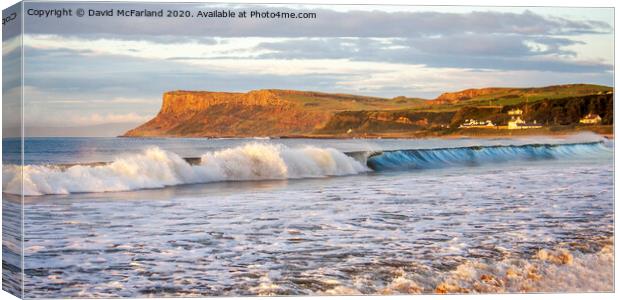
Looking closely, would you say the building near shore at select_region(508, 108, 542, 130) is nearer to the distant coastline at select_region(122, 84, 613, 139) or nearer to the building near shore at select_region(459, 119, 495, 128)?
the distant coastline at select_region(122, 84, 613, 139)

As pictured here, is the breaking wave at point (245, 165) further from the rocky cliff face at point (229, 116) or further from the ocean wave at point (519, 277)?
the ocean wave at point (519, 277)

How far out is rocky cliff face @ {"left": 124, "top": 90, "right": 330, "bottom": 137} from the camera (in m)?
10.8

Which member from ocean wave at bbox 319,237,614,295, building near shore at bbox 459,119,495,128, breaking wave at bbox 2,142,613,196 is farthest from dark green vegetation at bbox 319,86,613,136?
ocean wave at bbox 319,237,614,295

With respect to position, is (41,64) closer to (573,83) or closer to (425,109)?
(425,109)

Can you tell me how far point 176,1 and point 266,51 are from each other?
1.03m

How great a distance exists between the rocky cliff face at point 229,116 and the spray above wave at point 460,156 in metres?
1.12

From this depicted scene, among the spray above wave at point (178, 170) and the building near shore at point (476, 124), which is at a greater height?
the building near shore at point (476, 124)

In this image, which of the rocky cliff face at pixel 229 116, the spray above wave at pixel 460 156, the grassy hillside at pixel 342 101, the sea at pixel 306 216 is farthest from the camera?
the spray above wave at pixel 460 156

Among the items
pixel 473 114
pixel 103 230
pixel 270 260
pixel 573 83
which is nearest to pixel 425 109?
pixel 473 114

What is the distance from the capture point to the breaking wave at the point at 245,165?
34.6 ft

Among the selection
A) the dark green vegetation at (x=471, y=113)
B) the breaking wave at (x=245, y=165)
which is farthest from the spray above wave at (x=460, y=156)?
the dark green vegetation at (x=471, y=113)

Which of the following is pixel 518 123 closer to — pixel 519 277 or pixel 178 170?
pixel 519 277

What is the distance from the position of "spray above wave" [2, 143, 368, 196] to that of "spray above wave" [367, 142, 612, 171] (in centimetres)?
30

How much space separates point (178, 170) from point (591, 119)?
14.6 ft
